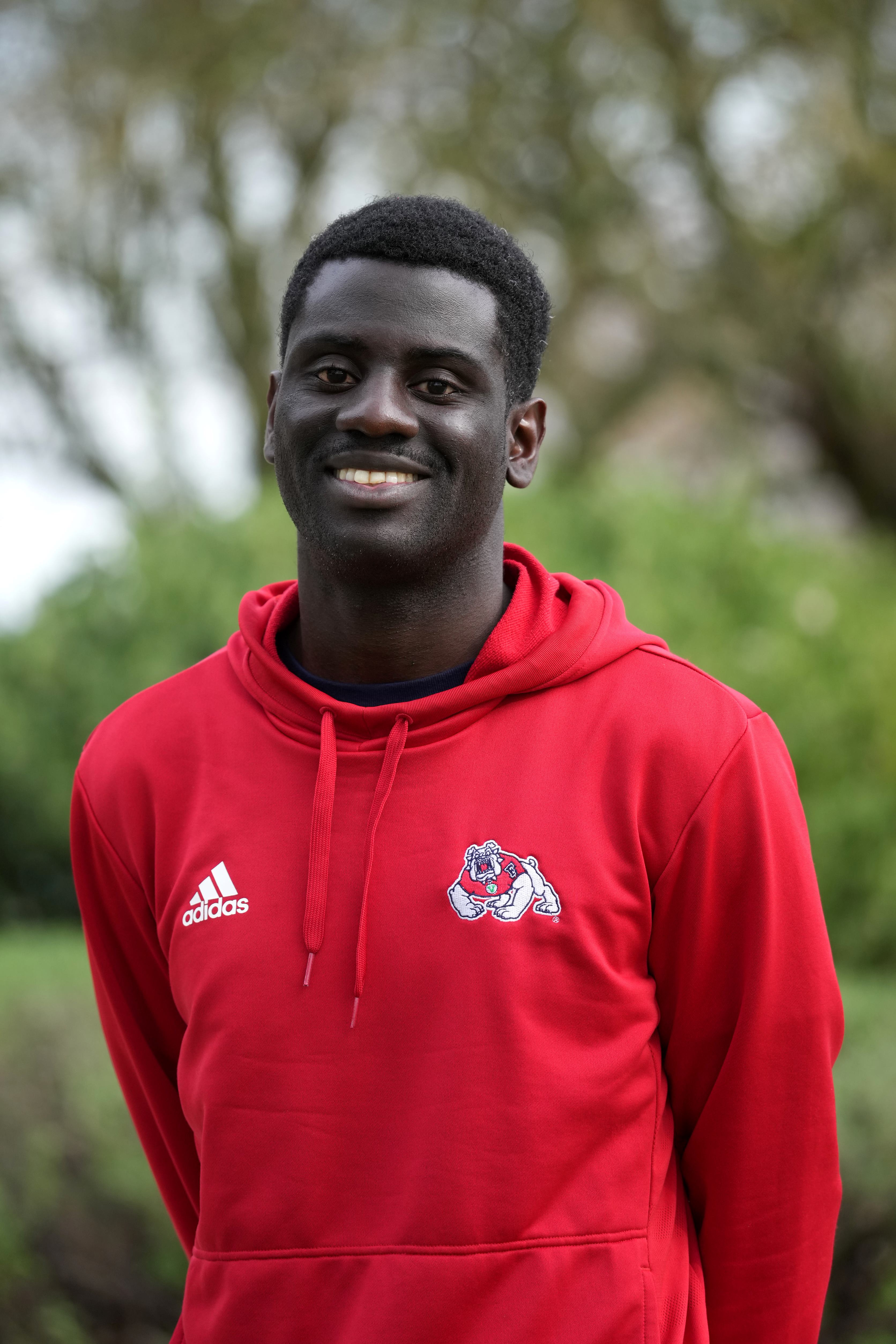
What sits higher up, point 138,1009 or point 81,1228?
point 138,1009

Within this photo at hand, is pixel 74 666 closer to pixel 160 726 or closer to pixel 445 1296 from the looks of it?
pixel 160 726

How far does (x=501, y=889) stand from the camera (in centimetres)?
185

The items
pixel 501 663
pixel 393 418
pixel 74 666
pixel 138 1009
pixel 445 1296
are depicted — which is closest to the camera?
pixel 445 1296

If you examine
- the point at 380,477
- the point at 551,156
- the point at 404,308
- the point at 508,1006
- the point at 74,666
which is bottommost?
the point at 74,666

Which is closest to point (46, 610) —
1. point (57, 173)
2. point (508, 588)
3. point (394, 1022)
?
point (508, 588)

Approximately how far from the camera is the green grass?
3326 millimetres

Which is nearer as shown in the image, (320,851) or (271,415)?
(320,851)

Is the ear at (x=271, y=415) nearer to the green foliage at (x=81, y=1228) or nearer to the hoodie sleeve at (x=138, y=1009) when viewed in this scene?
the hoodie sleeve at (x=138, y=1009)

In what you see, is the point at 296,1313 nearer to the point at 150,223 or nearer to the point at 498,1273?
the point at 498,1273

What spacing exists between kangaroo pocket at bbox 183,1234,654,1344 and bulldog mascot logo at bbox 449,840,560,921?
0.44m

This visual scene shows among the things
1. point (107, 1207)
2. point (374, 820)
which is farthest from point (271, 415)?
point (107, 1207)

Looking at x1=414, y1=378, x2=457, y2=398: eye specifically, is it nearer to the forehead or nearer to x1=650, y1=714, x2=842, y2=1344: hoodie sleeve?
the forehead

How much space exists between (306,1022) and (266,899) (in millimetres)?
186

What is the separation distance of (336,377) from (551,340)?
10332mm
